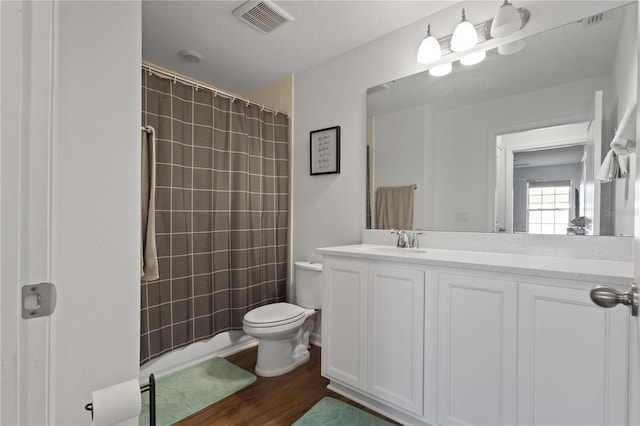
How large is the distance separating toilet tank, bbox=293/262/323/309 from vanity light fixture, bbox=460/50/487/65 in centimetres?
171

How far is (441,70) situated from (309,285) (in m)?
1.81

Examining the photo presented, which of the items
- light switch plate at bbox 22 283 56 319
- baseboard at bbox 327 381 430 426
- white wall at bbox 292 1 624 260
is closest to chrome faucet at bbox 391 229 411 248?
white wall at bbox 292 1 624 260

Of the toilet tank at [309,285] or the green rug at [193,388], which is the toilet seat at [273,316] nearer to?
the toilet tank at [309,285]

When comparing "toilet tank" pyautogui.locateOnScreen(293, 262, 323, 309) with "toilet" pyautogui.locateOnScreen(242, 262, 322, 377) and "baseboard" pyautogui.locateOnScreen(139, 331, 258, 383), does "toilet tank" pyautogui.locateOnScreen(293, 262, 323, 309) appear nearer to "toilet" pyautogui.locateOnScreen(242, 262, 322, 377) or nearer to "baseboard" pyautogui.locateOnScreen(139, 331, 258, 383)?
"toilet" pyautogui.locateOnScreen(242, 262, 322, 377)

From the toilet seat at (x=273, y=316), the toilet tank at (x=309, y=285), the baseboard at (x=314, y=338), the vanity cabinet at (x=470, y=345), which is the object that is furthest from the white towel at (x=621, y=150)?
the baseboard at (x=314, y=338)

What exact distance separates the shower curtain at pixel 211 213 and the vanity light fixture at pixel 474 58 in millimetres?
1548

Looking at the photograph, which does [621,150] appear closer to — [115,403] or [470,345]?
[470,345]

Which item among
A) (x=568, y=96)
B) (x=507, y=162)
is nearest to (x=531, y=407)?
(x=507, y=162)

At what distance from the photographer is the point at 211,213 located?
229 centimetres

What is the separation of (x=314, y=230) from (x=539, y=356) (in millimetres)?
1768

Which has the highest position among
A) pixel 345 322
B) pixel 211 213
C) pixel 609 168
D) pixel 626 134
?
pixel 626 134

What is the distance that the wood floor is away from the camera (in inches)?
64.6

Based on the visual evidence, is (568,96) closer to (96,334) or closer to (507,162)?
(507,162)

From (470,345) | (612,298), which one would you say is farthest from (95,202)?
(470,345)
